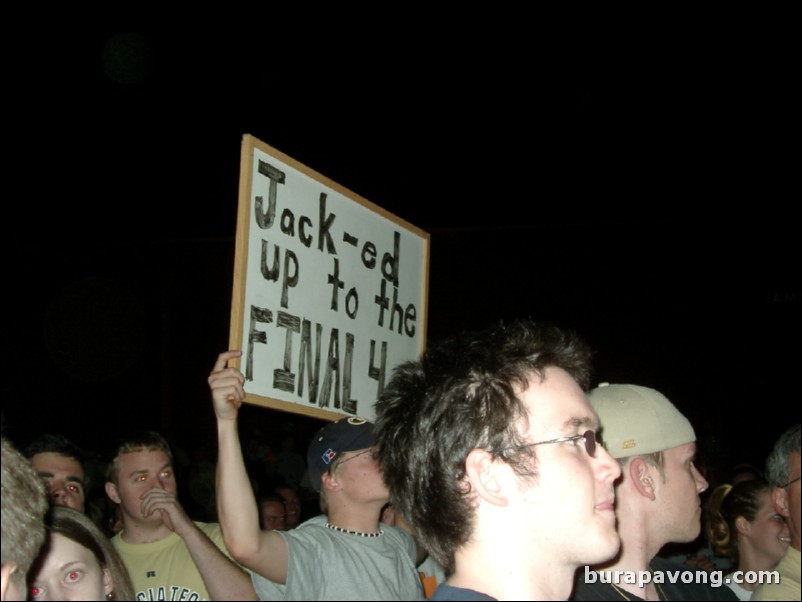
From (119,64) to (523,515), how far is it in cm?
686

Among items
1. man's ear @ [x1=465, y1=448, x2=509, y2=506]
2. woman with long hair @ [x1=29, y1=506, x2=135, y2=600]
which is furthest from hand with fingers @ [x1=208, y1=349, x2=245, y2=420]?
man's ear @ [x1=465, y1=448, x2=509, y2=506]

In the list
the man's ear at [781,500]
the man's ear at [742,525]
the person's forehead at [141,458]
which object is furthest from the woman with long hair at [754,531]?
the person's forehead at [141,458]

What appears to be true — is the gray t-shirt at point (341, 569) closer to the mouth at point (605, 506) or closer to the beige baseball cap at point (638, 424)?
the beige baseball cap at point (638, 424)

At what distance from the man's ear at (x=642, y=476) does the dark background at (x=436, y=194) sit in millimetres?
5494

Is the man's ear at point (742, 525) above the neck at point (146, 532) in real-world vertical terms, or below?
above

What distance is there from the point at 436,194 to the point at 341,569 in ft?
22.8

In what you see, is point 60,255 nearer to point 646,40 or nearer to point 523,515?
point 646,40

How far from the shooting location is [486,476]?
171 centimetres

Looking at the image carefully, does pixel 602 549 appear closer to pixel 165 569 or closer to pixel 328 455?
pixel 328 455

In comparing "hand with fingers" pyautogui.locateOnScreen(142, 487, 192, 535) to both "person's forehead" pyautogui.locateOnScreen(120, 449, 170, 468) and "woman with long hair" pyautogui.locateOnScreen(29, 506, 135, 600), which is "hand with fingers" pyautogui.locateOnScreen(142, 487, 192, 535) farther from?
"woman with long hair" pyautogui.locateOnScreen(29, 506, 135, 600)

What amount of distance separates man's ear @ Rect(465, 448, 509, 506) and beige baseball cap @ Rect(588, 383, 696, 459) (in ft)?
2.96

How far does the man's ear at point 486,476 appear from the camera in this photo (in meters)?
1.69

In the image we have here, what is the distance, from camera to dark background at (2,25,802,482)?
305 inches

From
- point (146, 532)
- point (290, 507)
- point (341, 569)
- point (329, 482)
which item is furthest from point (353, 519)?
point (290, 507)
